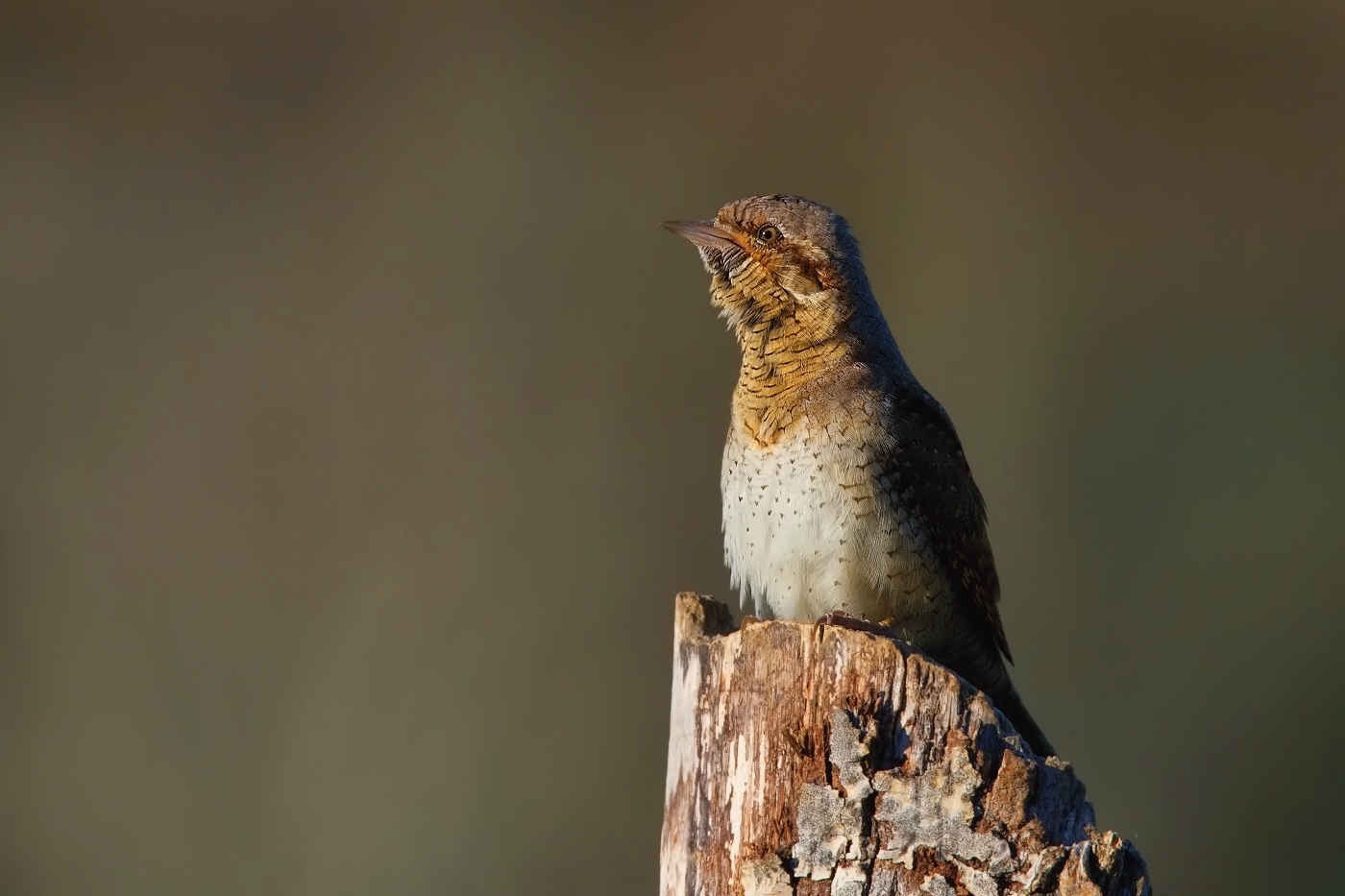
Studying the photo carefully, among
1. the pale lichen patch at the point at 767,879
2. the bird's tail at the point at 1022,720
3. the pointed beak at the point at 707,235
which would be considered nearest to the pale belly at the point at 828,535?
the bird's tail at the point at 1022,720

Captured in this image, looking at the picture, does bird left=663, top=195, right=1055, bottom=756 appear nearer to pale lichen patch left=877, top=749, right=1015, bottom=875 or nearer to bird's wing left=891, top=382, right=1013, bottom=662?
bird's wing left=891, top=382, right=1013, bottom=662

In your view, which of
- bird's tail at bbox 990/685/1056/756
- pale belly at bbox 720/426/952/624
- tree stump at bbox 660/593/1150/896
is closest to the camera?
tree stump at bbox 660/593/1150/896

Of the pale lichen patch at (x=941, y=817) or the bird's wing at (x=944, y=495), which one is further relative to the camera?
the bird's wing at (x=944, y=495)

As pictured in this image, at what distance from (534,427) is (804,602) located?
439 cm

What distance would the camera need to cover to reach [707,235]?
4.03m

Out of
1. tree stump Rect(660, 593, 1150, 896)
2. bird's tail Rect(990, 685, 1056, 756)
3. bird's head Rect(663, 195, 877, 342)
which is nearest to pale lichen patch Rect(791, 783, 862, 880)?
tree stump Rect(660, 593, 1150, 896)

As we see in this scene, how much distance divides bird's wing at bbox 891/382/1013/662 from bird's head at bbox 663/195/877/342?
301mm

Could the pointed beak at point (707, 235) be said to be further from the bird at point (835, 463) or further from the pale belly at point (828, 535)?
the pale belly at point (828, 535)

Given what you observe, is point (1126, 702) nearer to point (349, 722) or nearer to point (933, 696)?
point (349, 722)

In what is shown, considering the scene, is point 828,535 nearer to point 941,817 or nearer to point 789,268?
point 789,268

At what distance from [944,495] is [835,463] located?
415 millimetres

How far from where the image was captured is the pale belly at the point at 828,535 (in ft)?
11.9

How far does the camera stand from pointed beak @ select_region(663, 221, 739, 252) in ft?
13.1

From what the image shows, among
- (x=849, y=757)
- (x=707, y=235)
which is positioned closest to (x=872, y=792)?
(x=849, y=757)
